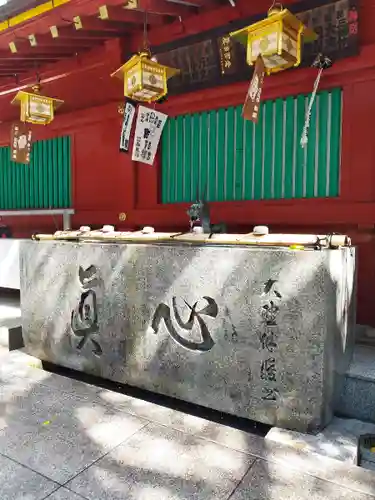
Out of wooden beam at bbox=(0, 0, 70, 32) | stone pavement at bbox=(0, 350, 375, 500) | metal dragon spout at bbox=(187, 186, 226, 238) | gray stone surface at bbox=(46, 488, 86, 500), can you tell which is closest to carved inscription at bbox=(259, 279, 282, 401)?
stone pavement at bbox=(0, 350, 375, 500)

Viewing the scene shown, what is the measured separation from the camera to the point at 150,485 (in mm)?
2416

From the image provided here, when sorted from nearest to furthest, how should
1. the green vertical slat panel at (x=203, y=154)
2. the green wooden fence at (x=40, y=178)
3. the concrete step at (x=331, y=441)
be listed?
the concrete step at (x=331, y=441) → the green vertical slat panel at (x=203, y=154) → the green wooden fence at (x=40, y=178)

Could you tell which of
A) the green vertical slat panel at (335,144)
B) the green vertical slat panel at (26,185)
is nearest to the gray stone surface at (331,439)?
the green vertical slat panel at (335,144)

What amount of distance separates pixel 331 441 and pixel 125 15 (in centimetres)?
522

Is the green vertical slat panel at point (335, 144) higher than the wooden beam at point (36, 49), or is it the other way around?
the wooden beam at point (36, 49)

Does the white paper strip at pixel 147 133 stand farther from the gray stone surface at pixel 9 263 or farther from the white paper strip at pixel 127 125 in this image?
the gray stone surface at pixel 9 263

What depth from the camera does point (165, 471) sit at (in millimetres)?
2555

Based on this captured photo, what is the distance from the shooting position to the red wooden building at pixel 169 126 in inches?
167

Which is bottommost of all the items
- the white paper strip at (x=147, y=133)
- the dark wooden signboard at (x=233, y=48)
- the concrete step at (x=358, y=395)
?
the concrete step at (x=358, y=395)

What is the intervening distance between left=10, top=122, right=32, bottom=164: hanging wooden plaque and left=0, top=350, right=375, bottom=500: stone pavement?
4508 mm

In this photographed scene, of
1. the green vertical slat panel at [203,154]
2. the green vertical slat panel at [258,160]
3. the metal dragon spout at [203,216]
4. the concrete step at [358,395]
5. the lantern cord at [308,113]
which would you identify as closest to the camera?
the concrete step at [358,395]

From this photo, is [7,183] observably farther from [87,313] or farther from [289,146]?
[289,146]

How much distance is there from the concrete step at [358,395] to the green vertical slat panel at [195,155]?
10.0 feet

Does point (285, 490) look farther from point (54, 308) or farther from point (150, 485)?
point (54, 308)
